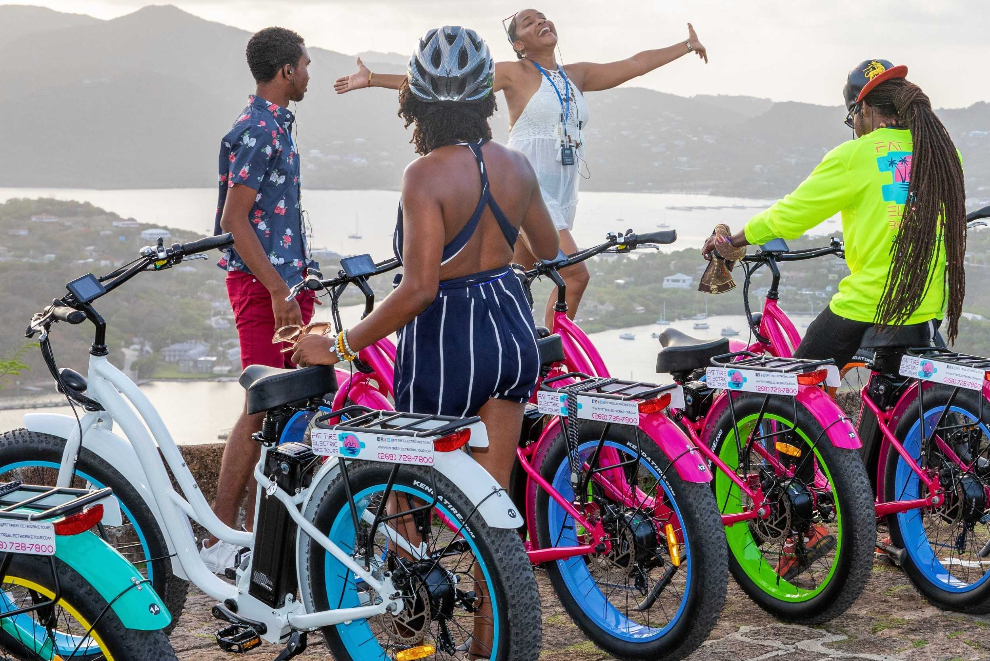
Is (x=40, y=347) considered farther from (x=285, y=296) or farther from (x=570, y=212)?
(x=570, y=212)

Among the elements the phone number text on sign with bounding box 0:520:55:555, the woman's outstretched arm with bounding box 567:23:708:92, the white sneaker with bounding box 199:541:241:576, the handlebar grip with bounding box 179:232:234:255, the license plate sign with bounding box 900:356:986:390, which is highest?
the woman's outstretched arm with bounding box 567:23:708:92

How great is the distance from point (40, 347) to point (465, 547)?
1.45 meters

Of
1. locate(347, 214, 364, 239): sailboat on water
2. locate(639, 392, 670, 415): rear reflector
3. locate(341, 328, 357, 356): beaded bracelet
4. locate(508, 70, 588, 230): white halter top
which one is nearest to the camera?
locate(341, 328, 357, 356): beaded bracelet

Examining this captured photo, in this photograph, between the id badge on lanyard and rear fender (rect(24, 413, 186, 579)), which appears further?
the id badge on lanyard

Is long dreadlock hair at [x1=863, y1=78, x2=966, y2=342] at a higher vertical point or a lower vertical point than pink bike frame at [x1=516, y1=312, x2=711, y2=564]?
higher

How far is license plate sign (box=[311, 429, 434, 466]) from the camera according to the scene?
2736mm

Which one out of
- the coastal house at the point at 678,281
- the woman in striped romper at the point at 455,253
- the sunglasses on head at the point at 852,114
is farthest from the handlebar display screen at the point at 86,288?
the coastal house at the point at 678,281

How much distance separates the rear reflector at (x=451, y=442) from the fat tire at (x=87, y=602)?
831 mm

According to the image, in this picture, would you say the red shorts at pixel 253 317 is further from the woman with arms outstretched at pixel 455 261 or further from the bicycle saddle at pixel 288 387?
the woman with arms outstretched at pixel 455 261

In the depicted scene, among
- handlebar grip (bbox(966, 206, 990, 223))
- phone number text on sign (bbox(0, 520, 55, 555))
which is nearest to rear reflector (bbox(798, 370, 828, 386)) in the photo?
handlebar grip (bbox(966, 206, 990, 223))

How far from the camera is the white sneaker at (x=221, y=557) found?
3.56 metres

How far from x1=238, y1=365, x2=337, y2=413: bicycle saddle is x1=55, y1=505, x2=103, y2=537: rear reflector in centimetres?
86

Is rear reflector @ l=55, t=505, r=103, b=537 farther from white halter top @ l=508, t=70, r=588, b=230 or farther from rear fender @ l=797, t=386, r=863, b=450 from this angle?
white halter top @ l=508, t=70, r=588, b=230

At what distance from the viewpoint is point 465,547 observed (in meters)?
2.81
